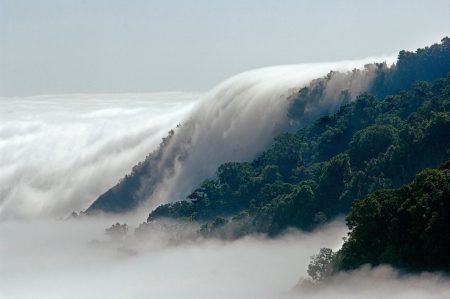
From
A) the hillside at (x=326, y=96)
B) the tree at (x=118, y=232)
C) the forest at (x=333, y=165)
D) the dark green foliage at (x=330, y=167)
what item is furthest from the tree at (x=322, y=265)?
the tree at (x=118, y=232)

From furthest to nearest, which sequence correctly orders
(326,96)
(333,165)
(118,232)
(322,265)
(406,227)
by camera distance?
(326,96) < (118,232) < (333,165) < (322,265) < (406,227)

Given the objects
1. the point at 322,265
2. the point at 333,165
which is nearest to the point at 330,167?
the point at 333,165

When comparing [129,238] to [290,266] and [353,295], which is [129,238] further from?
[353,295]

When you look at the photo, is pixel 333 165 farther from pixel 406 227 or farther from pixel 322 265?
pixel 406 227

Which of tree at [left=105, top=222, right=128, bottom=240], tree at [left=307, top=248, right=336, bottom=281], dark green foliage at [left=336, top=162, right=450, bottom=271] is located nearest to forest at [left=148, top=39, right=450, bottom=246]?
tree at [left=105, top=222, right=128, bottom=240]

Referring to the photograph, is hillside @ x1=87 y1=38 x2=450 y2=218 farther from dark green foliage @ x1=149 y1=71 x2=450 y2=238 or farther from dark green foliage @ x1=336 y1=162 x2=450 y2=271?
dark green foliage @ x1=336 y1=162 x2=450 y2=271

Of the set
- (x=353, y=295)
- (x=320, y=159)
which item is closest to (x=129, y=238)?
(x=320, y=159)
